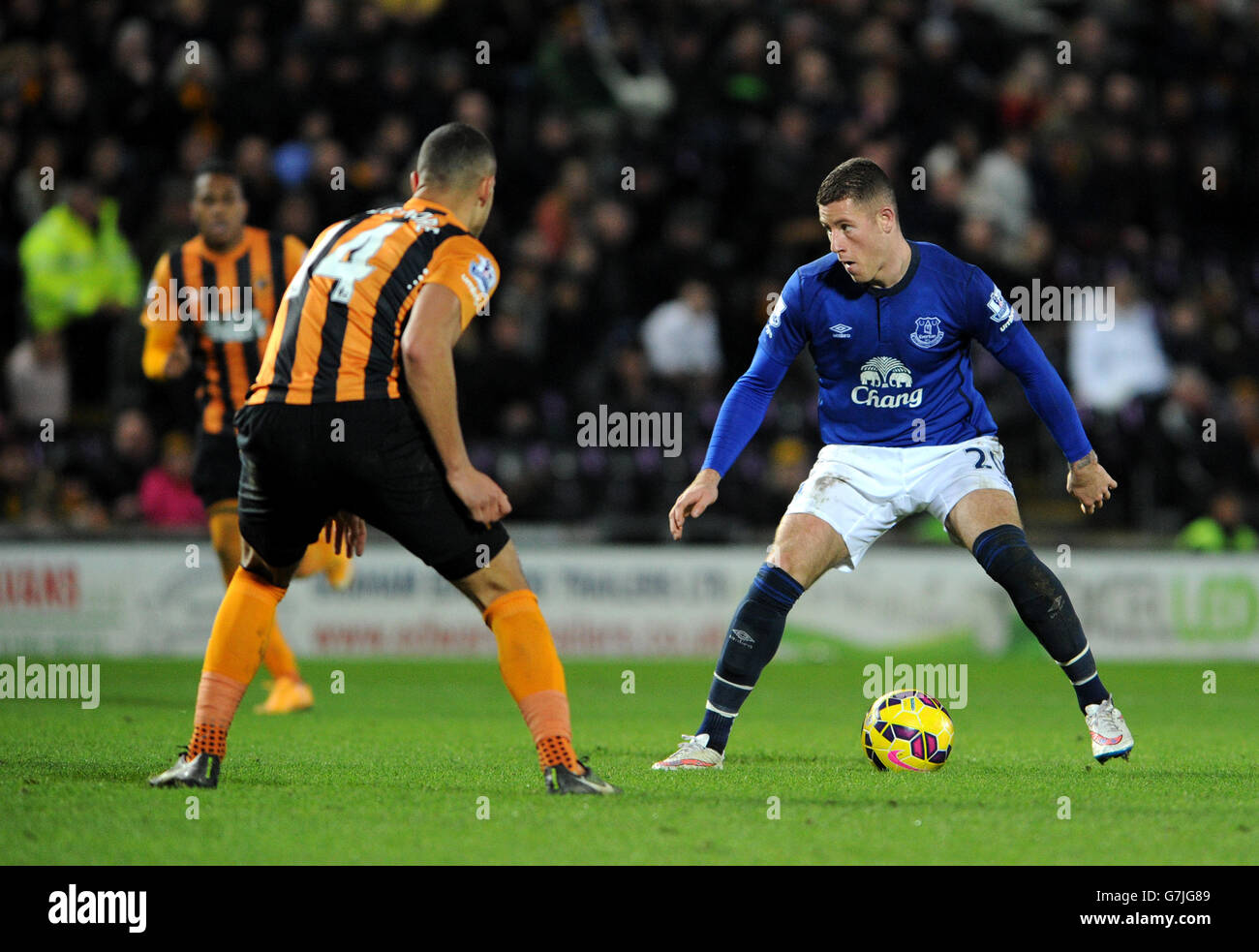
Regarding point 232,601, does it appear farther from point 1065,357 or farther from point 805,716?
point 1065,357

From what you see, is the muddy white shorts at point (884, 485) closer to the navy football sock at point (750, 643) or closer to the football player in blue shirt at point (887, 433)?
the football player in blue shirt at point (887, 433)

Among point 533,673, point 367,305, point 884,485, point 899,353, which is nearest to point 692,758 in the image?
point 533,673

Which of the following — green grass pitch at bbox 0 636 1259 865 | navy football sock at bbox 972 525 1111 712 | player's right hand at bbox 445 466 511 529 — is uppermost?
player's right hand at bbox 445 466 511 529

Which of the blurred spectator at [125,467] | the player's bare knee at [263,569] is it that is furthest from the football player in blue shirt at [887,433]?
the blurred spectator at [125,467]

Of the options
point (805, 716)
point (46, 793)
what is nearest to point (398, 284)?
point (46, 793)

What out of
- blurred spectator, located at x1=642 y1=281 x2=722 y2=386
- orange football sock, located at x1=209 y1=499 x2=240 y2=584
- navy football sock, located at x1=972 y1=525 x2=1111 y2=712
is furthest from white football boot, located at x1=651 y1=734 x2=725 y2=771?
blurred spectator, located at x1=642 y1=281 x2=722 y2=386

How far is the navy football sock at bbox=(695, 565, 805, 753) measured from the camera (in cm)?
639

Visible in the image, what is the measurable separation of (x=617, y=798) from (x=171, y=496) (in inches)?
349

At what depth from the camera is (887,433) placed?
21.8 ft

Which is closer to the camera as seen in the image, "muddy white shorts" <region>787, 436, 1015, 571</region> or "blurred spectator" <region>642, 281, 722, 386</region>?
"muddy white shorts" <region>787, 436, 1015, 571</region>

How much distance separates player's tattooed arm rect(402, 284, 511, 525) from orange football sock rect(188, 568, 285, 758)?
925mm

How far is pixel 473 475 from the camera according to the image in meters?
5.30

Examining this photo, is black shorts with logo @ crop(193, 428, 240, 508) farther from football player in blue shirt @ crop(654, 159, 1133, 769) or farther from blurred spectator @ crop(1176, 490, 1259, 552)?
blurred spectator @ crop(1176, 490, 1259, 552)
